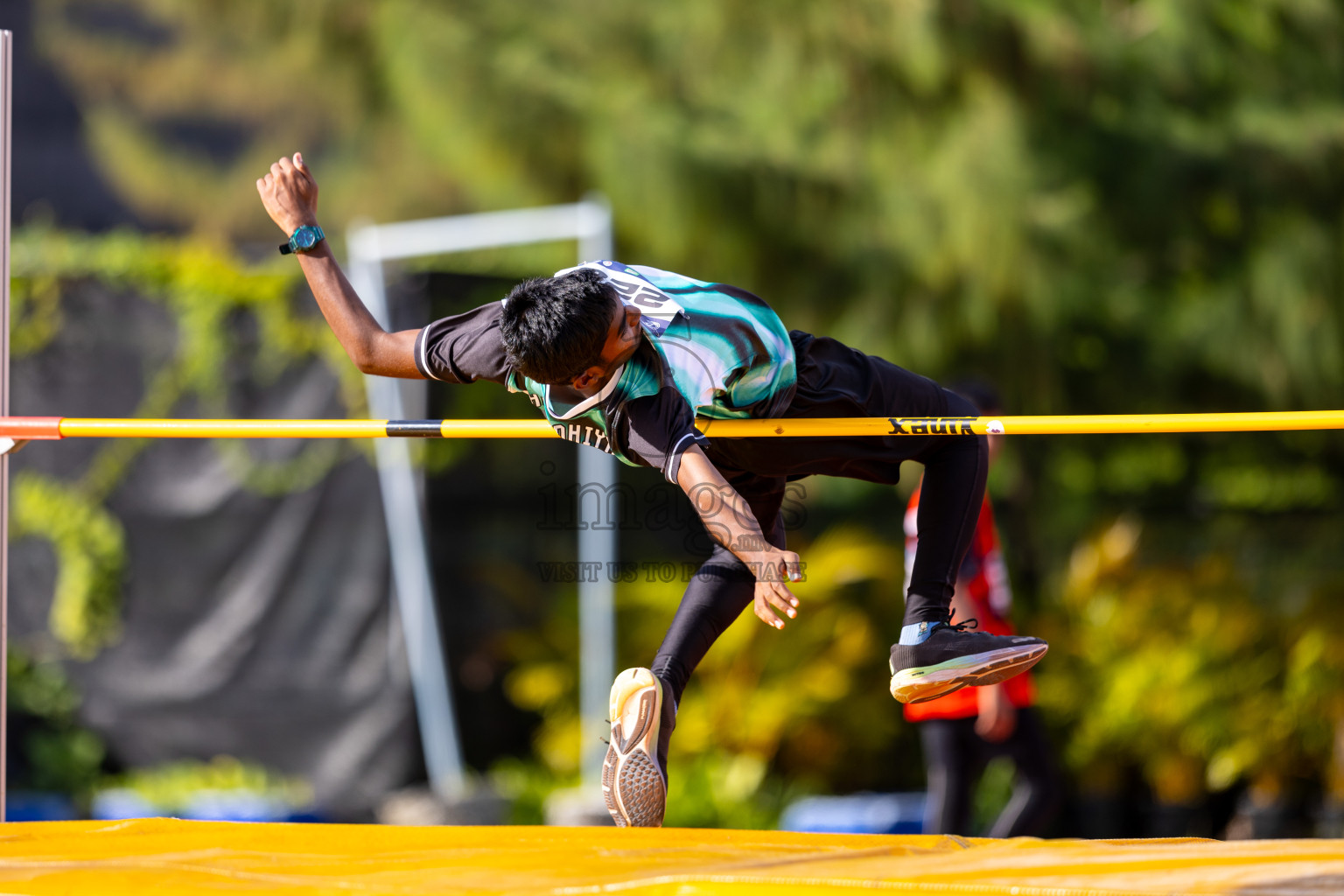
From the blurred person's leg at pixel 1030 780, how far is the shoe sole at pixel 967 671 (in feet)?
5.03

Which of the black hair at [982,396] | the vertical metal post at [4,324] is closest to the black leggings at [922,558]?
the black hair at [982,396]

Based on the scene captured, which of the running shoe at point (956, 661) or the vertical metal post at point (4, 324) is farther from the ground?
the vertical metal post at point (4, 324)

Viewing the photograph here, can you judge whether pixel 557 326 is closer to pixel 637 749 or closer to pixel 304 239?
pixel 304 239

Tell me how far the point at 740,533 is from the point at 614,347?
0.44 m

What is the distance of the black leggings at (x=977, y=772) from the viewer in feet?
14.3

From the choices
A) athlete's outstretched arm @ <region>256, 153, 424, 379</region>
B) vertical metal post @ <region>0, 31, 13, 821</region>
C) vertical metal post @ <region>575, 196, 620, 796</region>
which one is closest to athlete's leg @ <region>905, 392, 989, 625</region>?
athlete's outstretched arm @ <region>256, 153, 424, 379</region>

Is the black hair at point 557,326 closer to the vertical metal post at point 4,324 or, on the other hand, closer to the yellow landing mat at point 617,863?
the yellow landing mat at point 617,863

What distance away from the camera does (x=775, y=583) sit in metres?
2.53

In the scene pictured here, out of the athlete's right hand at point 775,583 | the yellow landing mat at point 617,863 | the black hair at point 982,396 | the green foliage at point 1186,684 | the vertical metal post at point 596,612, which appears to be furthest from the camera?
the green foliage at point 1186,684

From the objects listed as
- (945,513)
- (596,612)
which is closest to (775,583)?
(945,513)

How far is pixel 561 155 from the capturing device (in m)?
5.88

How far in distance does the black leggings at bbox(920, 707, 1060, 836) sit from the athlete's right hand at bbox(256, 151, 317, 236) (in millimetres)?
2581

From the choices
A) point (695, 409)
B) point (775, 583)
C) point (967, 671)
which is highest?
point (695, 409)

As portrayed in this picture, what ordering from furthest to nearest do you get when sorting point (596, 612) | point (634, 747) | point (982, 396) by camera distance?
point (596, 612), point (982, 396), point (634, 747)
